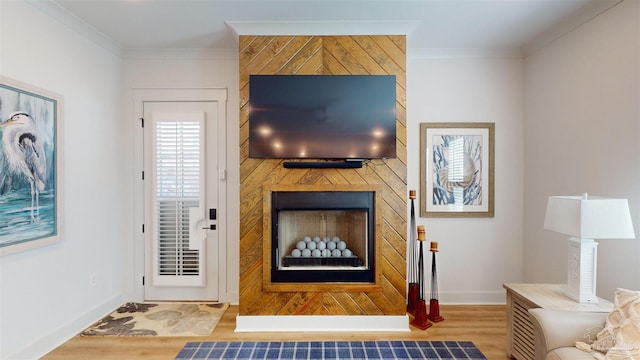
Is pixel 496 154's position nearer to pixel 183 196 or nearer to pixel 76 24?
pixel 183 196

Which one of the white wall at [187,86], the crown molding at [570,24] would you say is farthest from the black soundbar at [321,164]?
the crown molding at [570,24]

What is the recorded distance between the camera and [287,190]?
298 cm

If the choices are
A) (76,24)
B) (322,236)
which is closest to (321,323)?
(322,236)

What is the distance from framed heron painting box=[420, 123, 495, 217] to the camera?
141 inches

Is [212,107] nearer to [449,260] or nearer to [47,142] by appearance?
[47,142]

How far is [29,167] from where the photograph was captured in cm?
246

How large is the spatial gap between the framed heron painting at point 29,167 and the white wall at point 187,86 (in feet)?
2.91

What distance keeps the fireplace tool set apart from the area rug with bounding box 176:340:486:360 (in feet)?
1.10

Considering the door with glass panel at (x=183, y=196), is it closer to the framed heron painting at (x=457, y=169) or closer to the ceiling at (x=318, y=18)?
the ceiling at (x=318, y=18)

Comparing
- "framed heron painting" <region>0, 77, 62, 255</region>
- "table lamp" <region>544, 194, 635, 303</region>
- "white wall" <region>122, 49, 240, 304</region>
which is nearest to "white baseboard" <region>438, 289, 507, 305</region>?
"table lamp" <region>544, 194, 635, 303</region>

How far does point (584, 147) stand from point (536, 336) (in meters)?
1.74

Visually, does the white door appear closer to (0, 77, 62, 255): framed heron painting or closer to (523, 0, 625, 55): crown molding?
(0, 77, 62, 255): framed heron painting

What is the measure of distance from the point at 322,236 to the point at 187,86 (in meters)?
2.18

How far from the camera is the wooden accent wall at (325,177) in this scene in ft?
9.76
